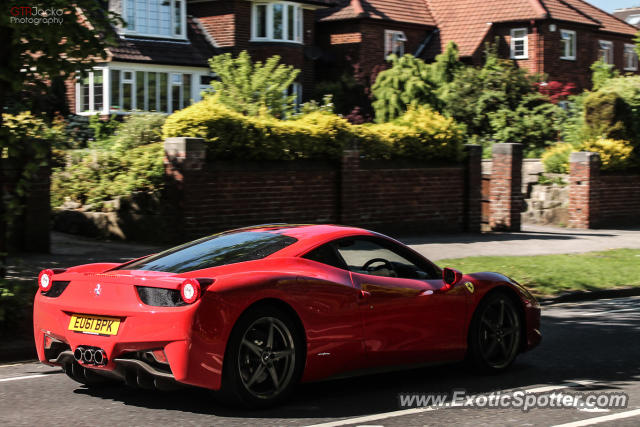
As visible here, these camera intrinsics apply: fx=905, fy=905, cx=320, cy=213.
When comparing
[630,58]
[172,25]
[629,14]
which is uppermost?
[629,14]

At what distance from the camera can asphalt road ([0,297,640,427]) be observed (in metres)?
6.07

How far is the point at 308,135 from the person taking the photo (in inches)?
695

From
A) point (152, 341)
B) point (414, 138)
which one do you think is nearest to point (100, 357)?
point (152, 341)

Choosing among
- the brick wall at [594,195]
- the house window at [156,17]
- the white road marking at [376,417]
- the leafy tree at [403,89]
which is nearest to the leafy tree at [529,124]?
the leafy tree at [403,89]

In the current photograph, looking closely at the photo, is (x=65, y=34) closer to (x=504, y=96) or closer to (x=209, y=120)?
(x=209, y=120)

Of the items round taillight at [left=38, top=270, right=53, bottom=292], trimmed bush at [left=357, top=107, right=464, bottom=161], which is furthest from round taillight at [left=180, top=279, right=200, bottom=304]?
trimmed bush at [left=357, top=107, right=464, bottom=161]

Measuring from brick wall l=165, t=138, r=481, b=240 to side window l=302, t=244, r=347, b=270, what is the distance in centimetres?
892

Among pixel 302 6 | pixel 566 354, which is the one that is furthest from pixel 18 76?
pixel 302 6

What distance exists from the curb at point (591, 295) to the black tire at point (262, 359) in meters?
7.20

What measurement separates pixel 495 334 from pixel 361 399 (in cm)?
164

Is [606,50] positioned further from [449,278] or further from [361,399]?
[361,399]

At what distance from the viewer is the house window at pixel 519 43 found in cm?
4288

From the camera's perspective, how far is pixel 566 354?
29.0 ft

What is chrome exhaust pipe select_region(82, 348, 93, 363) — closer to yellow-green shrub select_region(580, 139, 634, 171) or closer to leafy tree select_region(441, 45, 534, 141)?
yellow-green shrub select_region(580, 139, 634, 171)
